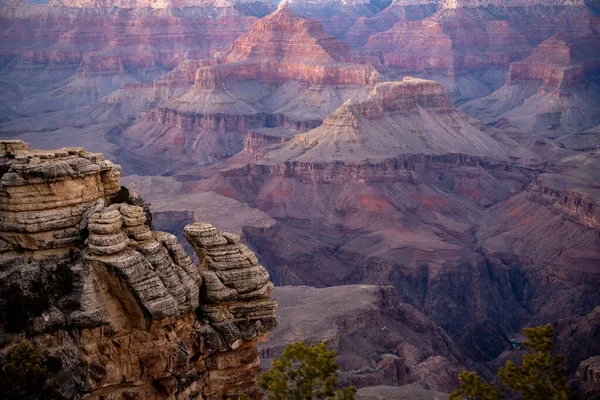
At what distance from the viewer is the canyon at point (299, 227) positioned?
93.6ft

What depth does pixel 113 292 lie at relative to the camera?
2827cm

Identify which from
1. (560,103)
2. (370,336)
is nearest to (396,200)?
(370,336)

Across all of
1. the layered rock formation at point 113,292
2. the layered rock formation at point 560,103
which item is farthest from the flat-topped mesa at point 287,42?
the layered rock formation at point 113,292

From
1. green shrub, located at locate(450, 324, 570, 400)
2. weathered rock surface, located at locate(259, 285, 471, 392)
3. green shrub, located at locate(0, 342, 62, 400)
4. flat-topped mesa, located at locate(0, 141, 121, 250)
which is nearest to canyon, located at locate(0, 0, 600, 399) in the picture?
flat-topped mesa, located at locate(0, 141, 121, 250)

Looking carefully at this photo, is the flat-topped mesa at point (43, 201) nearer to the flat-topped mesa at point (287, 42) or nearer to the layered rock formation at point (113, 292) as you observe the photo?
the layered rock formation at point (113, 292)

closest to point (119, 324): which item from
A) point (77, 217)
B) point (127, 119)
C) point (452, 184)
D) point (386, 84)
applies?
point (77, 217)

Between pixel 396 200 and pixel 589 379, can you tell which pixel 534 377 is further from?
pixel 396 200

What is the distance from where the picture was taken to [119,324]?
93.0 feet

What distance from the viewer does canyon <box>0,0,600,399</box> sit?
28531 mm

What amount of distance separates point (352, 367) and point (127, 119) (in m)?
137

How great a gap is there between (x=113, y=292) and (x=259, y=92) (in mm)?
159362

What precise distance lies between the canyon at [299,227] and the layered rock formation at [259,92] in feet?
1.80

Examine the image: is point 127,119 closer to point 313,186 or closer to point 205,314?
point 313,186

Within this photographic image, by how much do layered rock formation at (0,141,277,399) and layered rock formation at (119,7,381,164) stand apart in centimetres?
12824
